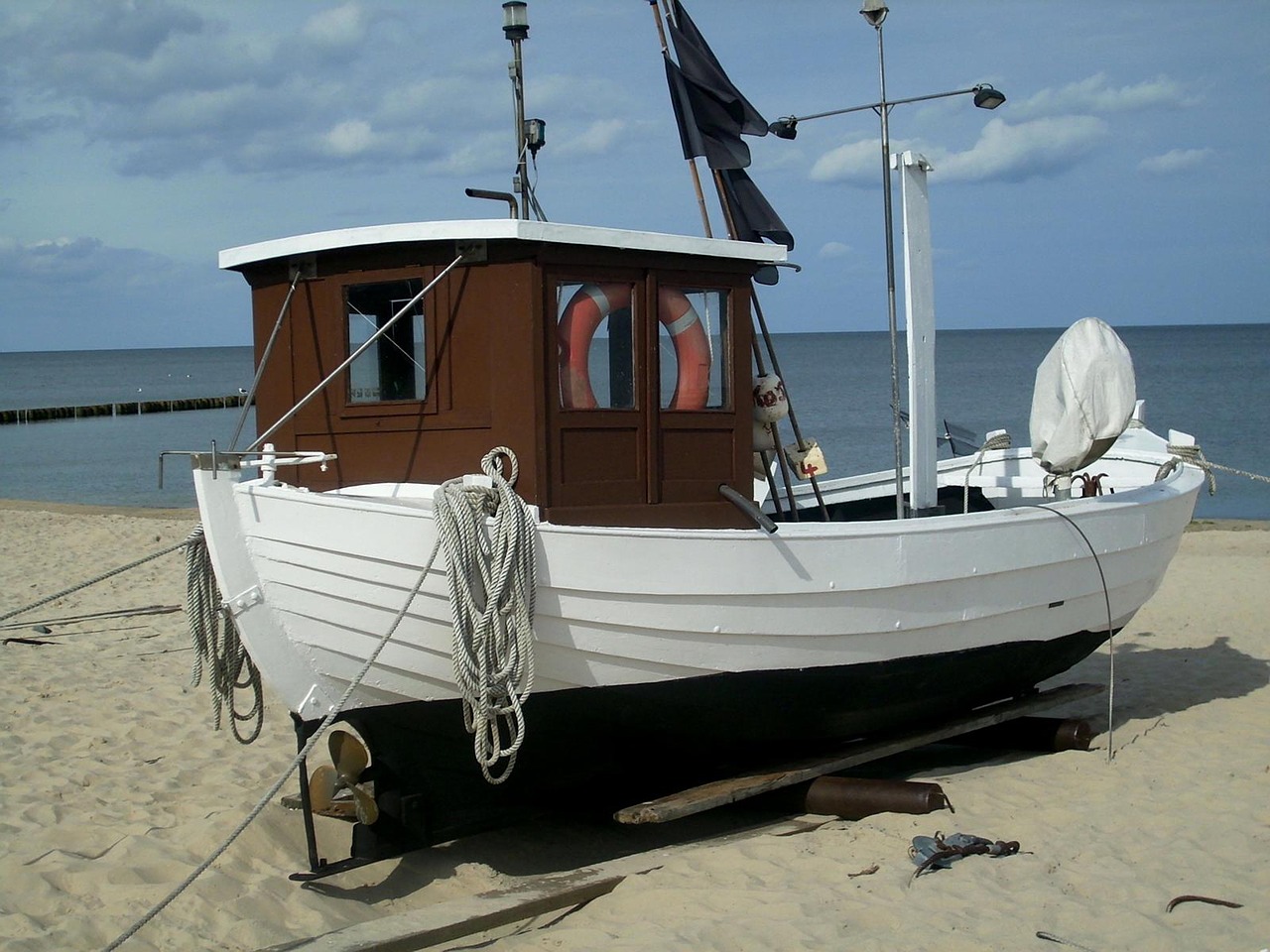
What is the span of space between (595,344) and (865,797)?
2.52 meters

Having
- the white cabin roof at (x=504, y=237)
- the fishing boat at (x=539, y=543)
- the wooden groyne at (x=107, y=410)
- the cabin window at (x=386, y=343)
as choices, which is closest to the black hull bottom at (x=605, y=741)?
the fishing boat at (x=539, y=543)

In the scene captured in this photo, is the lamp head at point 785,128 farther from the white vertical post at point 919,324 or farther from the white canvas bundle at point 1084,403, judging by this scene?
the white canvas bundle at point 1084,403

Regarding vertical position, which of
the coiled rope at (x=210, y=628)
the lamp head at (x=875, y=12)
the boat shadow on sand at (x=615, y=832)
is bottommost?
the boat shadow on sand at (x=615, y=832)

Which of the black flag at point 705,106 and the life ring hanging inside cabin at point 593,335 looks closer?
the life ring hanging inside cabin at point 593,335

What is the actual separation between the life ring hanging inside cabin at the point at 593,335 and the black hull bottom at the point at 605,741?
1295 mm

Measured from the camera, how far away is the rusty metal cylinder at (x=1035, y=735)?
22.7 ft

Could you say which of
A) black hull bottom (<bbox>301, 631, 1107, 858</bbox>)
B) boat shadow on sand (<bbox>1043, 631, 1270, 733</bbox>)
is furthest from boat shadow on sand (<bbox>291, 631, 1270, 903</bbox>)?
black hull bottom (<bbox>301, 631, 1107, 858</bbox>)

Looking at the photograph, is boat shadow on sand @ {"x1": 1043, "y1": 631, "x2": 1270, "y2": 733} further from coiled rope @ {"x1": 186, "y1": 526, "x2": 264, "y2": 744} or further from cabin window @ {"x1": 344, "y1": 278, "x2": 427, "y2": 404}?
coiled rope @ {"x1": 186, "y1": 526, "x2": 264, "y2": 744}

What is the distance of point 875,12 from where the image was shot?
22.9 ft

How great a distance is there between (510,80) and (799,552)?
119 inches

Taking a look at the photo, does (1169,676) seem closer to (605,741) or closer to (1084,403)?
(1084,403)

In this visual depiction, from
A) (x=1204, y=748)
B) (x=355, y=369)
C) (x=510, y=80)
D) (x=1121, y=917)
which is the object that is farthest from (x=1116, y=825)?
(x=510, y=80)

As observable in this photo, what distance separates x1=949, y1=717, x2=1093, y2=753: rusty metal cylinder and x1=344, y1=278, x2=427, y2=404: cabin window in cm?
388

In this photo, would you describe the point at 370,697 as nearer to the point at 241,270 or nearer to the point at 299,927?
the point at 299,927
